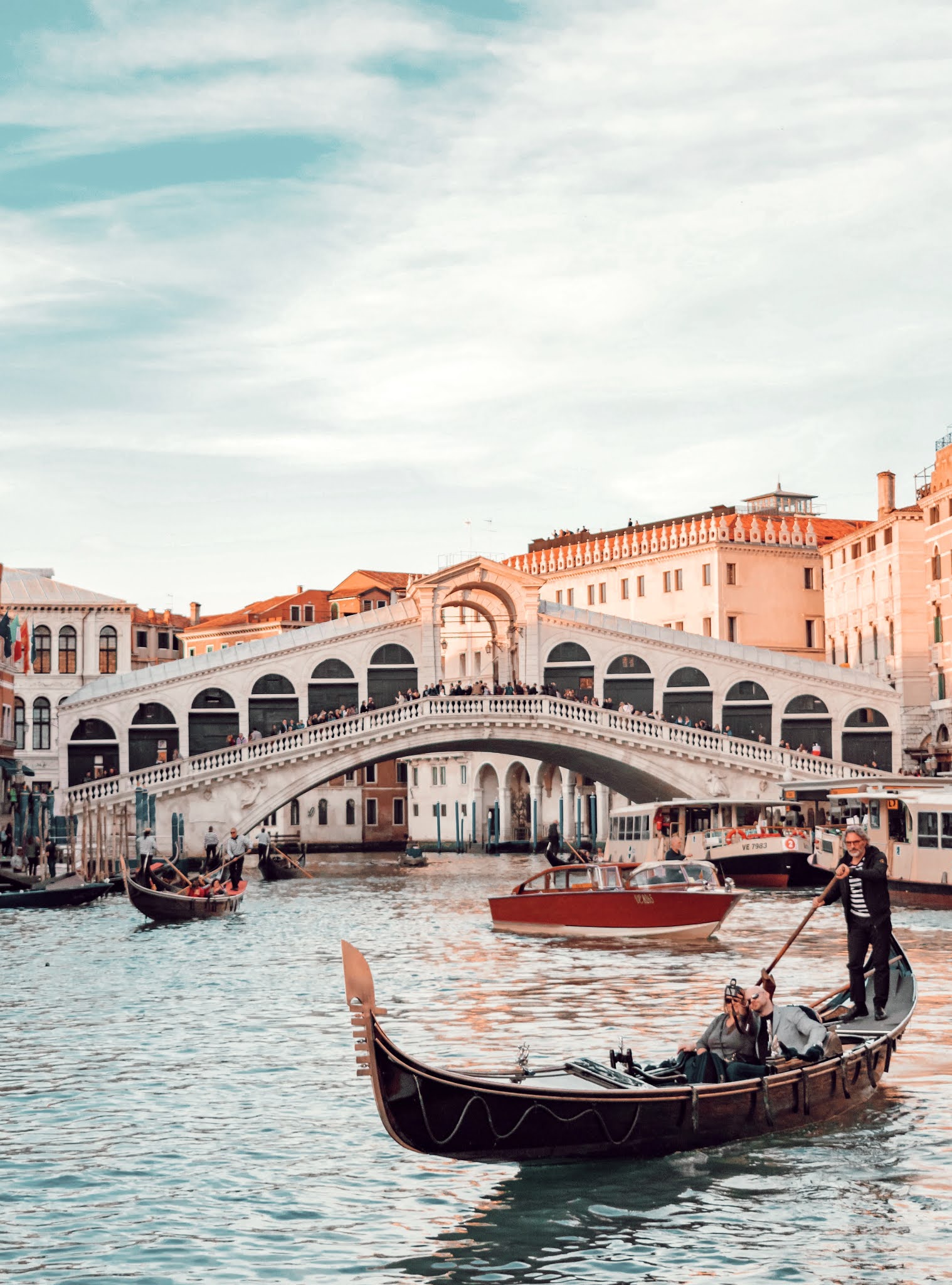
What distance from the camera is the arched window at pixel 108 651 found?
5497cm

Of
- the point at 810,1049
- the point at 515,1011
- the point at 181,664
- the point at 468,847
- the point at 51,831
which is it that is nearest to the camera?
the point at 810,1049

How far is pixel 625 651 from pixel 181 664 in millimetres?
11245

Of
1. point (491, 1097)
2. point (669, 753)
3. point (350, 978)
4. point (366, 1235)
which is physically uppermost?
point (669, 753)

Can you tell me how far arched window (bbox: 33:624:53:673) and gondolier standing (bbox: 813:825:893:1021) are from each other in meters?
44.8

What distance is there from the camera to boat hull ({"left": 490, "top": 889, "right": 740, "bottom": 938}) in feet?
73.8

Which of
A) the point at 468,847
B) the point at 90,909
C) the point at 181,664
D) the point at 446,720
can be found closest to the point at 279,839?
the point at 468,847

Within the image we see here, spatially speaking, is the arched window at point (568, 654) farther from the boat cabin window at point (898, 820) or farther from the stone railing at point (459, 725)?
the boat cabin window at point (898, 820)

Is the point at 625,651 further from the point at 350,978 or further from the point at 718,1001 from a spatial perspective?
the point at 350,978

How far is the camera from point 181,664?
151ft

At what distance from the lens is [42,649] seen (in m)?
54.7

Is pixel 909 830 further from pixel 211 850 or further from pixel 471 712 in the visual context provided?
pixel 471 712

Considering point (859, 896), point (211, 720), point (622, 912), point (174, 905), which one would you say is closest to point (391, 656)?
point (211, 720)

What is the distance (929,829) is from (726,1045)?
62.9ft

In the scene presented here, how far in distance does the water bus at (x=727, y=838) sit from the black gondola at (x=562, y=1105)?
75.3ft
